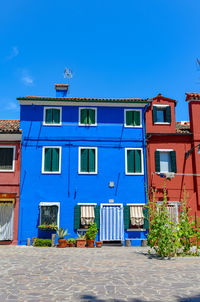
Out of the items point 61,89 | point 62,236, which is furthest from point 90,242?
point 61,89

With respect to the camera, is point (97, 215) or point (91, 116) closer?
point (97, 215)

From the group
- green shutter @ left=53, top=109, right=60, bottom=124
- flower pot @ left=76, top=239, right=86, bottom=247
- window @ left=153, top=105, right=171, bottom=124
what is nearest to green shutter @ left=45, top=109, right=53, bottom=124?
green shutter @ left=53, top=109, right=60, bottom=124

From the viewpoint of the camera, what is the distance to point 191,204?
18000mm

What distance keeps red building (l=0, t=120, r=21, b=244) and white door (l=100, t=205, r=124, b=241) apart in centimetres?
530

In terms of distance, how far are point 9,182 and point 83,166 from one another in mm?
4744

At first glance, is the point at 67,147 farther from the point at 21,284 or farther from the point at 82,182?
the point at 21,284

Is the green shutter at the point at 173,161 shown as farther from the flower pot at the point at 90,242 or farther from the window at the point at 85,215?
the flower pot at the point at 90,242

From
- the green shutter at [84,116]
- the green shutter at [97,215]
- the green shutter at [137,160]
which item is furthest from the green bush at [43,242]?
the green shutter at [84,116]

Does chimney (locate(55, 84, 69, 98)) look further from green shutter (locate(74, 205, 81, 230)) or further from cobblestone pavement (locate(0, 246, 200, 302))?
cobblestone pavement (locate(0, 246, 200, 302))

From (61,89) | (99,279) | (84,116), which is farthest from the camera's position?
(61,89)

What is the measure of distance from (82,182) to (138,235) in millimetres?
4820

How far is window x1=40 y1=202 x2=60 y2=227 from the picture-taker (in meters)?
16.9

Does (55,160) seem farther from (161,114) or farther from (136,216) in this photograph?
(161,114)

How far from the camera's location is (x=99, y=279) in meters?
7.68
